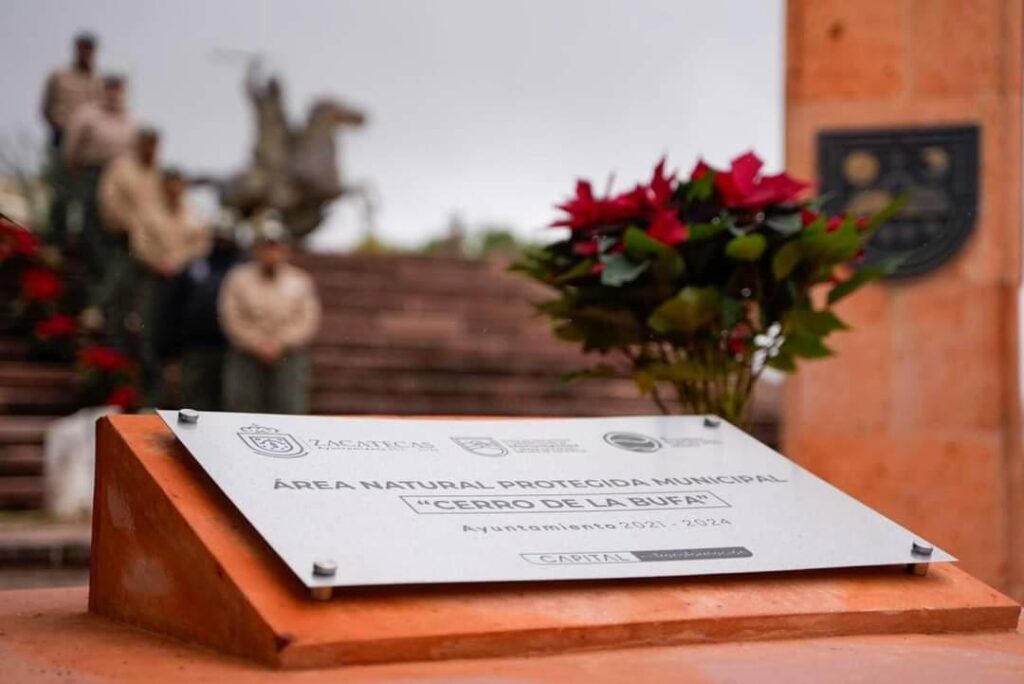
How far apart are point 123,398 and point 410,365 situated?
2370 mm

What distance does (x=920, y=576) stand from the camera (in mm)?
2244

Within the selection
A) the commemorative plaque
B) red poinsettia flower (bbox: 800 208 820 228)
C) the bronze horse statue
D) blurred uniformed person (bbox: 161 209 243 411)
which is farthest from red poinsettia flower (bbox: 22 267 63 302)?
the commemorative plaque

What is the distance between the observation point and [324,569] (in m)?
1.78

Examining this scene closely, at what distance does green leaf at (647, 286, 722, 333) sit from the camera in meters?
2.73

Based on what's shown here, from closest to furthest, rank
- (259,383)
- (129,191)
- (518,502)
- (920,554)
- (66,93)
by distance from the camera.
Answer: (518,502)
(920,554)
(259,383)
(129,191)
(66,93)

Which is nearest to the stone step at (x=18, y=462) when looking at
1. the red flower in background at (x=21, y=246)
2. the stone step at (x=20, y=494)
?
the stone step at (x=20, y=494)

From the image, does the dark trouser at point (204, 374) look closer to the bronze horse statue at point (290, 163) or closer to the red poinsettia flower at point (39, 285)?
the red poinsettia flower at point (39, 285)

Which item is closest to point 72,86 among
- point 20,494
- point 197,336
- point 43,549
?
point 197,336

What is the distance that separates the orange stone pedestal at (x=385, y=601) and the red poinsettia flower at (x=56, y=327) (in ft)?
24.6

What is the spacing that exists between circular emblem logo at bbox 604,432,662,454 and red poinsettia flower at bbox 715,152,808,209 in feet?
1.90

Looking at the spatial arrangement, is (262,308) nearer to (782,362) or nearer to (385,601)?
(782,362)

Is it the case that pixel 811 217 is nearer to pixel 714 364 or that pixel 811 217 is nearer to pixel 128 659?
pixel 714 364

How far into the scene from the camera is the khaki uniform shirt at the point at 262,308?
27.3 ft

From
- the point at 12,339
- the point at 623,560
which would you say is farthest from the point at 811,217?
the point at 12,339
